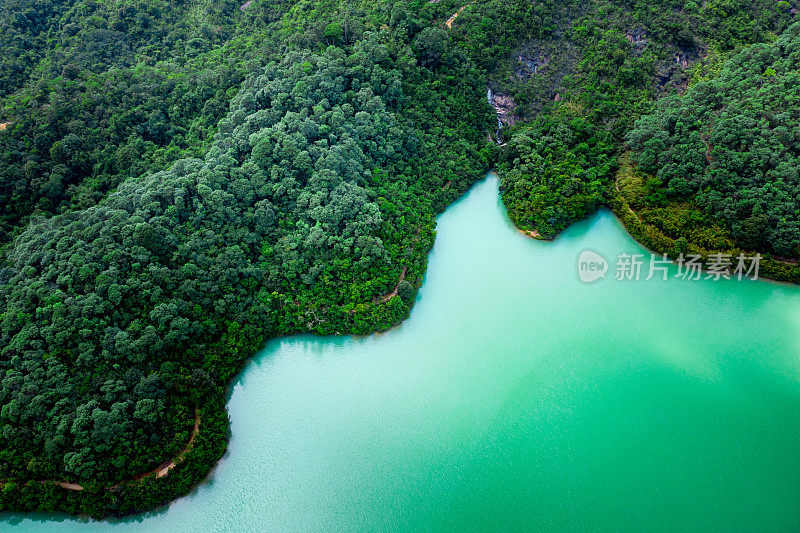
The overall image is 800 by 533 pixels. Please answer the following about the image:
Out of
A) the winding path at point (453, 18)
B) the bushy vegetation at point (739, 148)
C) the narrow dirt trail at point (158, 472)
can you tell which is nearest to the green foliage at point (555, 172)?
the bushy vegetation at point (739, 148)

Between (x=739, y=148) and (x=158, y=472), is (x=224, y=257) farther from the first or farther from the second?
(x=739, y=148)

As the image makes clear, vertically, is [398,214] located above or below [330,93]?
below

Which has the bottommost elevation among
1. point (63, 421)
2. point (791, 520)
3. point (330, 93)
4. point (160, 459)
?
point (791, 520)

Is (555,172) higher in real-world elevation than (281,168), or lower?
lower

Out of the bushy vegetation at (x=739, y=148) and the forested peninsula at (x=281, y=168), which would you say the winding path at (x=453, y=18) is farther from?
the bushy vegetation at (x=739, y=148)

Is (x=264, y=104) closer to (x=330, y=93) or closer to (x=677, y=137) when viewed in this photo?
(x=330, y=93)

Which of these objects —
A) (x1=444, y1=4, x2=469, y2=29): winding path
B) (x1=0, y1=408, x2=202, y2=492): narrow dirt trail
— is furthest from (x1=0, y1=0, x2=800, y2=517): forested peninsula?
(x1=444, y1=4, x2=469, y2=29): winding path

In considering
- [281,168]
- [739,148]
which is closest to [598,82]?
[739,148]

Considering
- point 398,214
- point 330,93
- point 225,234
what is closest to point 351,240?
point 398,214
